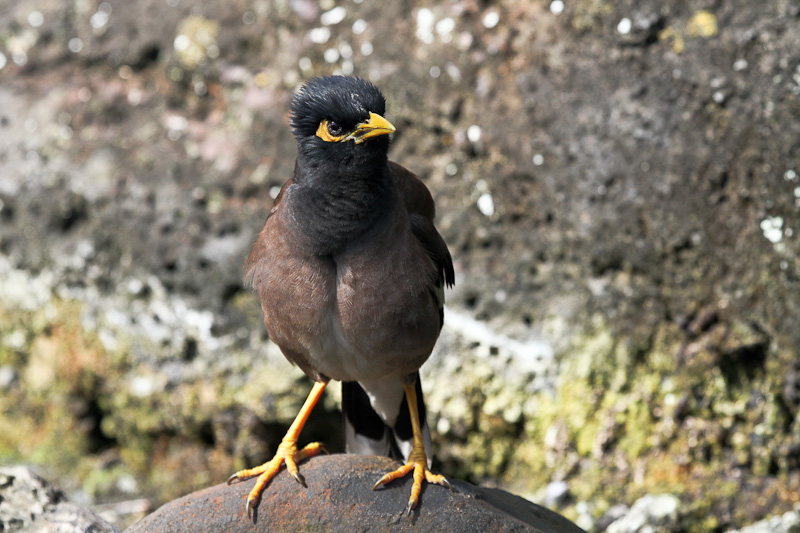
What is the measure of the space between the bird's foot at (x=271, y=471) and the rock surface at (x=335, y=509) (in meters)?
0.04

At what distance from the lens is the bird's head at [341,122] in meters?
4.18

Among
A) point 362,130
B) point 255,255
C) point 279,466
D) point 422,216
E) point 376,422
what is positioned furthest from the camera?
point 376,422

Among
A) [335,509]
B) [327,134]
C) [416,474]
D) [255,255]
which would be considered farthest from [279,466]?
[327,134]

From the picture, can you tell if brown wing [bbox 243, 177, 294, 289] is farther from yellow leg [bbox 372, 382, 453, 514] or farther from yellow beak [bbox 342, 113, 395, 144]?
yellow leg [bbox 372, 382, 453, 514]

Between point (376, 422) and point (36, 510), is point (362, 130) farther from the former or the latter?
point (36, 510)

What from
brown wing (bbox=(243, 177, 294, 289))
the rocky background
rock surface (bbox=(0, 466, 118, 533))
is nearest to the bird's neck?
brown wing (bbox=(243, 177, 294, 289))

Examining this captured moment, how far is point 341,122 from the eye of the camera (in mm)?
4203

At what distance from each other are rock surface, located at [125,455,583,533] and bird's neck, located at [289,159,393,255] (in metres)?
1.18

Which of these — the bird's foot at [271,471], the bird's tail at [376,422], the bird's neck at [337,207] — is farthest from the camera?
the bird's tail at [376,422]

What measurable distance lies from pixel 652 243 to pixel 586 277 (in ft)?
1.81

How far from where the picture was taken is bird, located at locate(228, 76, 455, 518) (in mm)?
4258

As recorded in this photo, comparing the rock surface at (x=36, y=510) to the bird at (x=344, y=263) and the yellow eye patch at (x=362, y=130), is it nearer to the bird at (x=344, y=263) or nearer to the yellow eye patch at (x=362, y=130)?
the bird at (x=344, y=263)

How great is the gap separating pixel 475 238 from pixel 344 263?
255 cm

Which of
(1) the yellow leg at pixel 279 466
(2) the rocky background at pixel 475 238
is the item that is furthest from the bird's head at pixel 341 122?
(2) the rocky background at pixel 475 238
